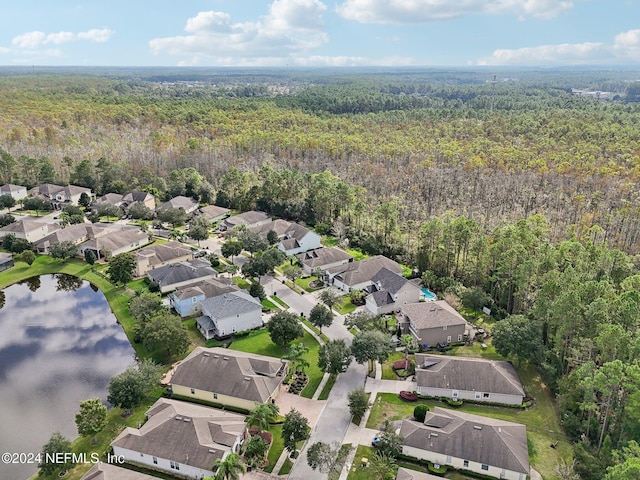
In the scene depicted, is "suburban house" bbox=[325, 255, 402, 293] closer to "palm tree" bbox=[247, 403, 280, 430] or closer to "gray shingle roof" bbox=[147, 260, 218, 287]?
"gray shingle roof" bbox=[147, 260, 218, 287]

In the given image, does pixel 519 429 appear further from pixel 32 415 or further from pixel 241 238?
pixel 241 238

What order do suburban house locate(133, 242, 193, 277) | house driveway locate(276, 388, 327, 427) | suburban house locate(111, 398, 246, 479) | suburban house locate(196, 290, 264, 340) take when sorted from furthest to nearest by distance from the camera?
suburban house locate(133, 242, 193, 277) → suburban house locate(196, 290, 264, 340) → house driveway locate(276, 388, 327, 427) → suburban house locate(111, 398, 246, 479)

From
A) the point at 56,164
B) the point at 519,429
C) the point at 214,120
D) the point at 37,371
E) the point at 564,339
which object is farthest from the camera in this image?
the point at 214,120

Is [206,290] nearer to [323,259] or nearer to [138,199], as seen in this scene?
[323,259]

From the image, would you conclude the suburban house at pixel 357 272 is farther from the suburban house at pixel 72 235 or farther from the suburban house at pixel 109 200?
the suburban house at pixel 109 200

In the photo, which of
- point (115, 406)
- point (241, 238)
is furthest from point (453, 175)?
point (115, 406)

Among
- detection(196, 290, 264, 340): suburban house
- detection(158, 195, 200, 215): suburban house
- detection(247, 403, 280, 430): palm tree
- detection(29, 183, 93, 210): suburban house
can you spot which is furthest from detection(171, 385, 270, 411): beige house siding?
detection(29, 183, 93, 210): suburban house
